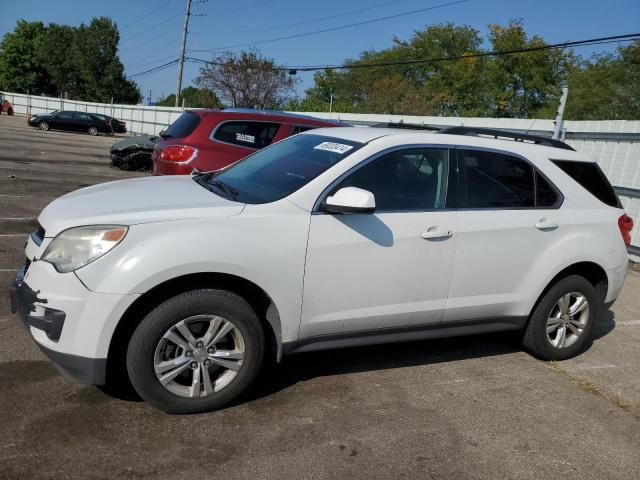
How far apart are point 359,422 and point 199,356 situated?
106cm

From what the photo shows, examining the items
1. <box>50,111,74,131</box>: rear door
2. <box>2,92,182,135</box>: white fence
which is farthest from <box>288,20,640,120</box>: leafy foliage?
<box>50,111,74,131</box>: rear door

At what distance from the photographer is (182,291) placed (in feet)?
10.6

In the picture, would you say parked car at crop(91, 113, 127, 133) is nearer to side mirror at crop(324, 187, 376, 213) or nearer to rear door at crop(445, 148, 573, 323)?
rear door at crop(445, 148, 573, 323)

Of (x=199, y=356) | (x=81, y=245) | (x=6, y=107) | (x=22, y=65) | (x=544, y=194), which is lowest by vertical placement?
(x=199, y=356)

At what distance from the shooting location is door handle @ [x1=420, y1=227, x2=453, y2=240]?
3.86 meters

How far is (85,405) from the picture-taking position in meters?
3.40

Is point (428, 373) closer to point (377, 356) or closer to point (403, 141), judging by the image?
point (377, 356)

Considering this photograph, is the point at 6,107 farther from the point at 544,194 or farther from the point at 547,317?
the point at 547,317

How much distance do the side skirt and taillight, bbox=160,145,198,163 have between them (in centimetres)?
437

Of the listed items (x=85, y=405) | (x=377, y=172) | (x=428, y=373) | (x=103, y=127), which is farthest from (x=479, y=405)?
(x=103, y=127)

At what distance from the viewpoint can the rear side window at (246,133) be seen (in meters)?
7.79

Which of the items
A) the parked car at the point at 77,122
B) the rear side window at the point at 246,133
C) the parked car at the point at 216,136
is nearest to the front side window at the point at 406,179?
the parked car at the point at 216,136

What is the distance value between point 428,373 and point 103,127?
3424cm

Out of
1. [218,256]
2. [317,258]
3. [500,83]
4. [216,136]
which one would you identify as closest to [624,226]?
[317,258]
